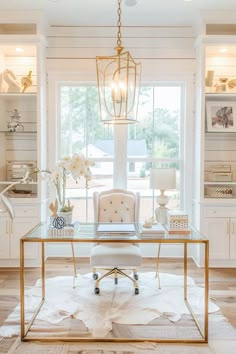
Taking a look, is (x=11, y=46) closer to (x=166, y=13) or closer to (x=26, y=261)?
(x=166, y=13)

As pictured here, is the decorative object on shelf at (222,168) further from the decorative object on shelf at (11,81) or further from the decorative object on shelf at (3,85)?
the decorative object on shelf at (3,85)

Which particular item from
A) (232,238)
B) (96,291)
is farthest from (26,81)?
(232,238)

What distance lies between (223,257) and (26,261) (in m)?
2.41

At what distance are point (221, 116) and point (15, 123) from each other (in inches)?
102

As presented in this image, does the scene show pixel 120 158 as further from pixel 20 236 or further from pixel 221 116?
pixel 20 236

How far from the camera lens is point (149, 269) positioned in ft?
14.4

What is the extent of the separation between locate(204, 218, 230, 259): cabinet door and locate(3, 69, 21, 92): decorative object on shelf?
2.83m

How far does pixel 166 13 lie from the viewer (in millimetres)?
4395

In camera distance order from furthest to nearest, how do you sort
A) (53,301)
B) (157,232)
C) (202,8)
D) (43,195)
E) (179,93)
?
(179,93), (43,195), (202,8), (53,301), (157,232)

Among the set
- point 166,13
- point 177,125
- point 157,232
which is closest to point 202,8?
point 166,13

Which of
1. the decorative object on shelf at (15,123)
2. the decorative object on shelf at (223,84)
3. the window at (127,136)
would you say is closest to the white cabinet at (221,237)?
the window at (127,136)

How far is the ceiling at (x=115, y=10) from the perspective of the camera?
4129 mm

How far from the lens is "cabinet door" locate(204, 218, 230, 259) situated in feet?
14.8

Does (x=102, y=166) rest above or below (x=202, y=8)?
below
